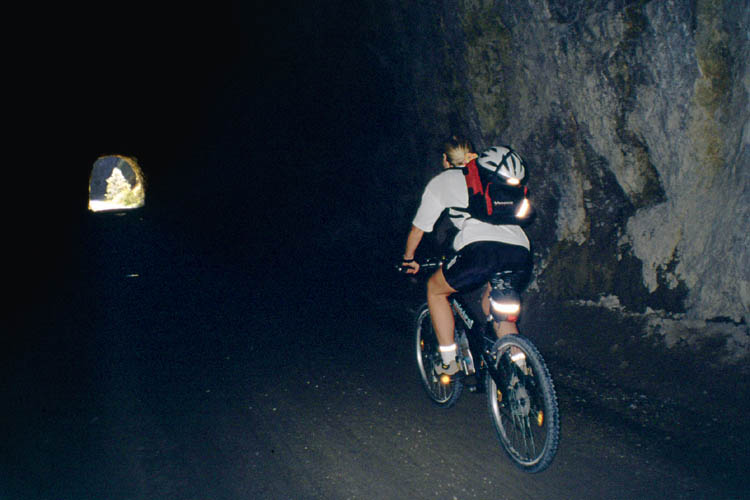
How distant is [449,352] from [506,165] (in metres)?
1.54

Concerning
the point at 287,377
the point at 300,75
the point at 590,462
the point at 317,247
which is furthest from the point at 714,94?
the point at 300,75

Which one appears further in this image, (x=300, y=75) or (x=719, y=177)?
(x=300, y=75)

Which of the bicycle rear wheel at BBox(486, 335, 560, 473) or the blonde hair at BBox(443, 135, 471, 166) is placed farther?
the blonde hair at BBox(443, 135, 471, 166)

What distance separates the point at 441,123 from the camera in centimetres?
891

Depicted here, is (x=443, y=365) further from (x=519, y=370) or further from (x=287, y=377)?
(x=287, y=377)

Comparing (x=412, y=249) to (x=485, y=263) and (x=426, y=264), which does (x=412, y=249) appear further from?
(x=485, y=263)

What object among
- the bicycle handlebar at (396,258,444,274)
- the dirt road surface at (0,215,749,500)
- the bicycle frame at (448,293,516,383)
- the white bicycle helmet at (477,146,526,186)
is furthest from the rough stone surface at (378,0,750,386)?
the white bicycle helmet at (477,146,526,186)

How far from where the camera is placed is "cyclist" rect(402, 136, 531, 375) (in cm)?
351

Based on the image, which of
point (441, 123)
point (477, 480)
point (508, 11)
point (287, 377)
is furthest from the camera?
point (441, 123)

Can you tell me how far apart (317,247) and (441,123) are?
553 cm

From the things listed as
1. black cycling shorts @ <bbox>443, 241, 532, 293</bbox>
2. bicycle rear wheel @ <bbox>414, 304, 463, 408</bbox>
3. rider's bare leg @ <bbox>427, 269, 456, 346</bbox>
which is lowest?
bicycle rear wheel @ <bbox>414, 304, 463, 408</bbox>

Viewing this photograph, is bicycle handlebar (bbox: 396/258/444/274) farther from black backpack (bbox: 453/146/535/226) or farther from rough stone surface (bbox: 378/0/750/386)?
rough stone surface (bbox: 378/0/750/386)

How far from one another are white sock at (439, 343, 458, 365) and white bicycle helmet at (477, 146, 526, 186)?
1.40 meters

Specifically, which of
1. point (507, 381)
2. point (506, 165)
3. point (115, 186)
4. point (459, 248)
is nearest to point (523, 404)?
point (507, 381)
